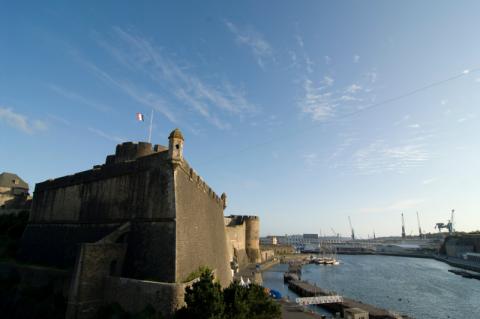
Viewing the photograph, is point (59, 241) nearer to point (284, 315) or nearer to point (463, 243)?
point (284, 315)

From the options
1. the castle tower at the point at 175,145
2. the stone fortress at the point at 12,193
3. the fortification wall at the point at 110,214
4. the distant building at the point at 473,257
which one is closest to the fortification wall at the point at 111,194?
the fortification wall at the point at 110,214

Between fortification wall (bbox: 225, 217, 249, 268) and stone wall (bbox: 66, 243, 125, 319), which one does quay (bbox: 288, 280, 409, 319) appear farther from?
stone wall (bbox: 66, 243, 125, 319)

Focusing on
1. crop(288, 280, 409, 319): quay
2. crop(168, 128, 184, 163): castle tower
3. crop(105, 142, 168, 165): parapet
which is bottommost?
crop(288, 280, 409, 319): quay

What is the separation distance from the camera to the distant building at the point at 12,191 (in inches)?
1773

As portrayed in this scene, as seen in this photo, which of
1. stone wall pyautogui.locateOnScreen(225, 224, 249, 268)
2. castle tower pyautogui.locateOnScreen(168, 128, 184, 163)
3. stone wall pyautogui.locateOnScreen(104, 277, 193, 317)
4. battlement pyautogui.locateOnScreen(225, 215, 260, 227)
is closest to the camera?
stone wall pyautogui.locateOnScreen(104, 277, 193, 317)

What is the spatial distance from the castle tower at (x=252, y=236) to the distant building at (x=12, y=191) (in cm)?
4264

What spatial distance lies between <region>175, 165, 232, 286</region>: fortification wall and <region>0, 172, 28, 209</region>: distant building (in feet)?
110

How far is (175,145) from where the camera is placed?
63.0 feet

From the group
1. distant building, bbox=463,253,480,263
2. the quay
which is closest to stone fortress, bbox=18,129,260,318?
the quay

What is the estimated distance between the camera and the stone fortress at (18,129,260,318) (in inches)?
657

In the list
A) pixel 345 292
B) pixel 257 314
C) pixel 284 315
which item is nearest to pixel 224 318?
pixel 257 314

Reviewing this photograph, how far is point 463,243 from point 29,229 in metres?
118

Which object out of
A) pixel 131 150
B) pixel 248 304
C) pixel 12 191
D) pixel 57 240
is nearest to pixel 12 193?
pixel 12 191

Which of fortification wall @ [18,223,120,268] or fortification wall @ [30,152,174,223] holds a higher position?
fortification wall @ [30,152,174,223]
